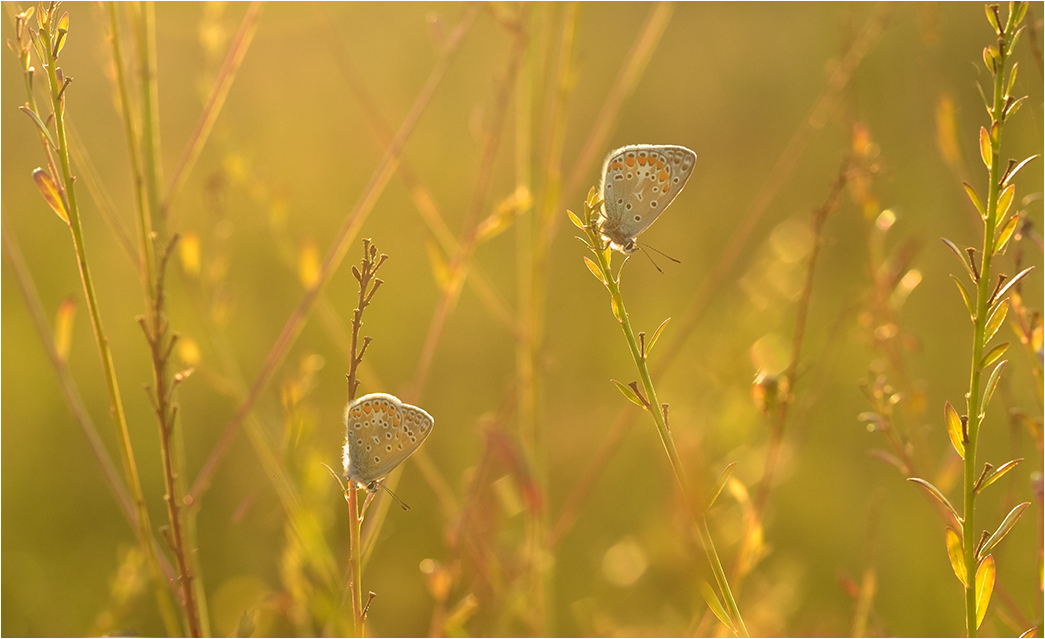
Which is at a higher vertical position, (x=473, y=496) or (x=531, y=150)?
(x=531, y=150)

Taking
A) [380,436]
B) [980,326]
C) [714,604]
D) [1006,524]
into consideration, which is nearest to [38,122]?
[380,436]

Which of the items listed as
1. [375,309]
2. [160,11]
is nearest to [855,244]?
[375,309]

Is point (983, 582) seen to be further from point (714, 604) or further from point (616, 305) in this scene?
point (616, 305)

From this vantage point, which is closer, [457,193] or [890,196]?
[890,196]

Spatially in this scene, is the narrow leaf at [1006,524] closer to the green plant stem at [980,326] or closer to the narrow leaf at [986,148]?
the green plant stem at [980,326]

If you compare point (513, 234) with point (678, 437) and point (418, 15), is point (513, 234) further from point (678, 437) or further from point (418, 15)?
point (678, 437)

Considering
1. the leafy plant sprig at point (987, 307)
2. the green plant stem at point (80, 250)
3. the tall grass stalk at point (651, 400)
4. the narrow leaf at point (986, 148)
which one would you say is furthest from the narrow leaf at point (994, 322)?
the green plant stem at point (80, 250)
